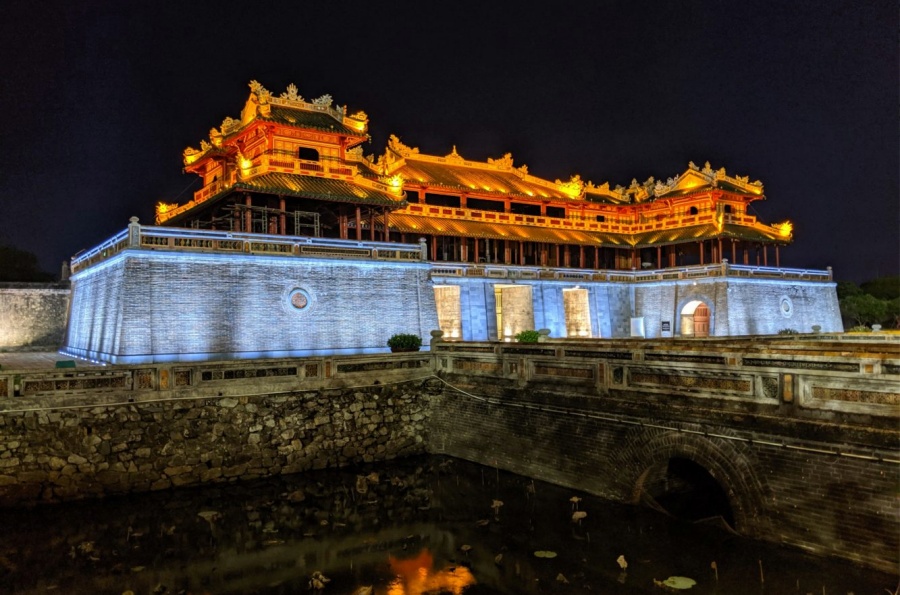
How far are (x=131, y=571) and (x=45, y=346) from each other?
21.9 metres

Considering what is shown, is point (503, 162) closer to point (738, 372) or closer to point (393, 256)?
point (393, 256)

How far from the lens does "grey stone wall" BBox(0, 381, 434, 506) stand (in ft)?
49.7

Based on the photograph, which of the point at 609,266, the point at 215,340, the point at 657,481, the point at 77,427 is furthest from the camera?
the point at 609,266

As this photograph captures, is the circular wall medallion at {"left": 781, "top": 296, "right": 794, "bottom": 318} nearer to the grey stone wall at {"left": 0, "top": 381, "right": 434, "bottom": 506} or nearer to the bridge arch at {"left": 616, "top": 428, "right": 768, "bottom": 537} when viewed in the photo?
the grey stone wall at {"left": 0, "top": 381, "right": 434, "bottom": 506}

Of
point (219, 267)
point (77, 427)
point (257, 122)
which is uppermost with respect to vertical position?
point (257, 122)

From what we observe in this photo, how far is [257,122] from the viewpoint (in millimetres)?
28797

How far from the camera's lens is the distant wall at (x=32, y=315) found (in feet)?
93.9

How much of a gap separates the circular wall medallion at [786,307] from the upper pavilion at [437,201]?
174 inches

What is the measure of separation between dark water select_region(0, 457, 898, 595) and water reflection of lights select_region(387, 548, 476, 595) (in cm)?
4

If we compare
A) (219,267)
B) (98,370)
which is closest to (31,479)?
(98,370)

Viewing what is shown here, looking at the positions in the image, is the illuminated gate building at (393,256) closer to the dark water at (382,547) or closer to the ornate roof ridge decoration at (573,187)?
the ornate roof ridge decoration at (573,187)

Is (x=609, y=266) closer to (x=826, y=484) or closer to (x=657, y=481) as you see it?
(x=657, y=481)

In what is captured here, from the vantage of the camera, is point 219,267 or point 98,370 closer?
point 98,370

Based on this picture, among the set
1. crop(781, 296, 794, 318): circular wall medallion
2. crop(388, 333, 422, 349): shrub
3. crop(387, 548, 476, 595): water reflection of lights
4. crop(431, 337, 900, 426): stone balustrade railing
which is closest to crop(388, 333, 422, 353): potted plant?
crop(388, 333, 422, 349): shrub
